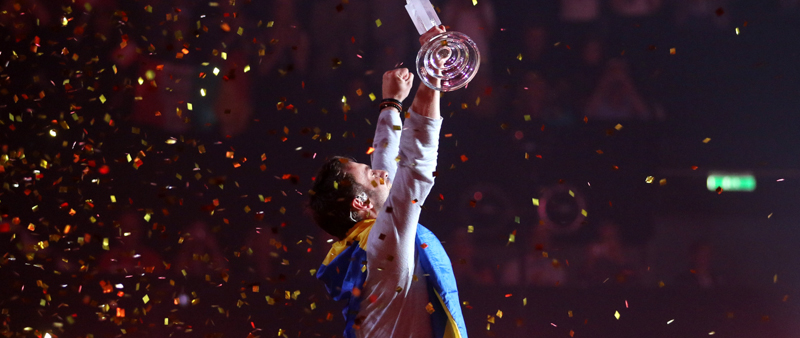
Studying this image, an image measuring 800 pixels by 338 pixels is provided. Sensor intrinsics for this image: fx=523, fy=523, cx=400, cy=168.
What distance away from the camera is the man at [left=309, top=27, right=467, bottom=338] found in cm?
117

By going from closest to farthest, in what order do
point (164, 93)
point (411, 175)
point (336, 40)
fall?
point (411, 175), point (336, 40), point (164, 93)

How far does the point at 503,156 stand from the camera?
2494mm

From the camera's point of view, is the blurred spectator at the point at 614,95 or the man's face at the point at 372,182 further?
the blurred spectator at the point at 614,95

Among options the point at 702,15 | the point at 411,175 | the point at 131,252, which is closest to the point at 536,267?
the point at 702,15

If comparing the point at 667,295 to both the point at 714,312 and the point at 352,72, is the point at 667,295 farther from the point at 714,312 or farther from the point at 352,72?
the point at 352,72

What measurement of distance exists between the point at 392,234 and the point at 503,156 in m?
1.39

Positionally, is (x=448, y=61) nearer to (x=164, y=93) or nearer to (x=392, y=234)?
(x=392, y=234)

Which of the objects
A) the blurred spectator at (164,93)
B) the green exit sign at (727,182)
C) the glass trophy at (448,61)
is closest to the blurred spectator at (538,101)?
the green exit sign at (727,182)

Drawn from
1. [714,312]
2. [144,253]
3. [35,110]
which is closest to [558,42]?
[714,312]

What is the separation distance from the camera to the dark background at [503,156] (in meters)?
2.49

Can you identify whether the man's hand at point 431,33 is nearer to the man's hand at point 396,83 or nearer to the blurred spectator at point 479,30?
the man's hand at point 396,83

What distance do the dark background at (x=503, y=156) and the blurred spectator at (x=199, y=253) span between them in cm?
1

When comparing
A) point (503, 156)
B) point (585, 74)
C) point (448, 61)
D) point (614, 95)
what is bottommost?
point (503, 156)

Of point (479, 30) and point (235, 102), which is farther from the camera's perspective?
point (235, 102)
